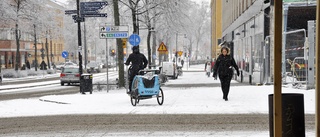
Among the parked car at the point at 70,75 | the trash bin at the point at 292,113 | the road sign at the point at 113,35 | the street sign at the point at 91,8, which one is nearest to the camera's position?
the trash bin at the point at 292,113

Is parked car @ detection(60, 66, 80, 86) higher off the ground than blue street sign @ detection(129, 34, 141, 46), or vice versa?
blue street sign @ detection(129, 34, 141, 46)

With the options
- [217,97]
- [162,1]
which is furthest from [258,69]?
[162,1]

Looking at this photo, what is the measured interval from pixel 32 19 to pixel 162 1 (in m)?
18.5

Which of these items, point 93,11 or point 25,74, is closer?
point 93,11

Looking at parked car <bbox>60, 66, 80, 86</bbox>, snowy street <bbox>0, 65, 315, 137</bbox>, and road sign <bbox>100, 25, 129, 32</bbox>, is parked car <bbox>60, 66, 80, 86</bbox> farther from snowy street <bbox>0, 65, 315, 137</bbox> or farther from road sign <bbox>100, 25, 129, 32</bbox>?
snowy street <bbox>0, 65, 315, 137</bbox>

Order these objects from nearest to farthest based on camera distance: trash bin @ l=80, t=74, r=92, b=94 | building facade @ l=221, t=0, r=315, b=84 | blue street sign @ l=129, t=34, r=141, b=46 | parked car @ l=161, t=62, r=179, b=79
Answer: trash bin @ l=80, t=74, r=92, b=94 < building facade @ l=221, t=0, r=315, b=84 < blue street sign @ l=129, t=34, r=141, b=46 < parked car @ l=161, t=62, r=179, b=79

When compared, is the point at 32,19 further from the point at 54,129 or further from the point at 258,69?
the point at 54,129

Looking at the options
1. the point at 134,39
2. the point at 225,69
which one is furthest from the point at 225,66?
the point at 134,39

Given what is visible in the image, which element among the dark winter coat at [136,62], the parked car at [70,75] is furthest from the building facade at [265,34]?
the parked car at [70,75]

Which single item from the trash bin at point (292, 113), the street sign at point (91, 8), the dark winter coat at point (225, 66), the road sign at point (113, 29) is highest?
the street sign at point (91, 8)

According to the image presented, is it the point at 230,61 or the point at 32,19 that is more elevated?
the point at 32,19

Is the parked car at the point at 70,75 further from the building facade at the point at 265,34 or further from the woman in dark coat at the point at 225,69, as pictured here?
the woman in dark coat at the point at 225,69

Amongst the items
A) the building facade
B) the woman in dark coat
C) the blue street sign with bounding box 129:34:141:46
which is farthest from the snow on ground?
the blue street sign with bounding box 129:34:141:46

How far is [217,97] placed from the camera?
50.4 feet
